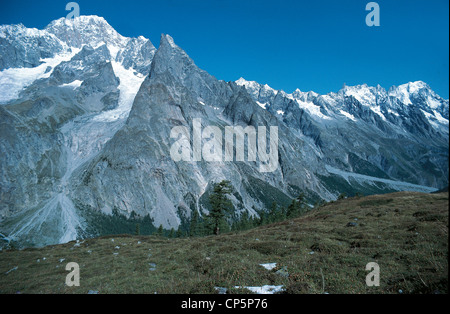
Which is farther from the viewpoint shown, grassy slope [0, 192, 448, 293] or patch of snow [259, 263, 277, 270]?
patch of snow [259, 263, 277, 270]

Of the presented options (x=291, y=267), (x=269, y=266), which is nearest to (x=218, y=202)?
(x=269, y=266)

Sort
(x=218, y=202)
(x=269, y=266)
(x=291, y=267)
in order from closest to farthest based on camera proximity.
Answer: (x=291, y=267), (x=269, y=266), (x=218, y=202)

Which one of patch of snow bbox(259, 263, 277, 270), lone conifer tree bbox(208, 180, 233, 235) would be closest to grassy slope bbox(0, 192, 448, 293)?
patch of snow bbox(259, 263, 277, 270)

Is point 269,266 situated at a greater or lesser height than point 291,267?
lesser

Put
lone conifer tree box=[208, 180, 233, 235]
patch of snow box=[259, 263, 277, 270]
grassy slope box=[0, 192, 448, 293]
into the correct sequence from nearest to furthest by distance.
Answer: grassy slope box=[0, 192, 448, 293] < patch of snow box=[259, 263, 277, 270] < lone conifer tree box=[208, 180, 233, 235]

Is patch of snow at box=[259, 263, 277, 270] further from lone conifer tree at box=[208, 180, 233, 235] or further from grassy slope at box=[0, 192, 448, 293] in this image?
lone conifer tree at box=[208, 180, 233, 235]

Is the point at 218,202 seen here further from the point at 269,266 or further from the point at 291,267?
the point at 291,267

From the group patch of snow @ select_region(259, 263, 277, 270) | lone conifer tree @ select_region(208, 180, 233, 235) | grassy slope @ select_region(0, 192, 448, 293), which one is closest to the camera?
grassy slope @ select_region(0, 192, 448, 293)

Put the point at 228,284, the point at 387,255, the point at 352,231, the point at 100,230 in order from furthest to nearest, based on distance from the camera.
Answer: the point at 100,230, the point at 352,231, the point at 387,255, the point at 228,284

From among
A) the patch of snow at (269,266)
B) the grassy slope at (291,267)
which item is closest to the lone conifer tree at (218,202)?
the grassy slope at (291,267)

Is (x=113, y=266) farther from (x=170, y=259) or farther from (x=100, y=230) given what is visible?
(x=100, y=230)
